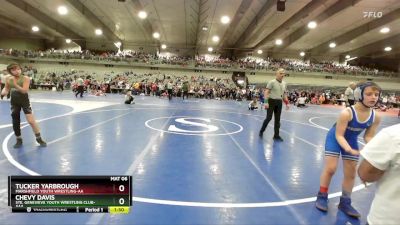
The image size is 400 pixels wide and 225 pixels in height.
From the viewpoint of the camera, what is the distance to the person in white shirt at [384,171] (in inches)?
58.2

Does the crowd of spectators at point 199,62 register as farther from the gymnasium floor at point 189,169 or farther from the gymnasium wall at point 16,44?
the gymnasium floor at point 189,169

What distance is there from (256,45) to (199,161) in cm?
3344

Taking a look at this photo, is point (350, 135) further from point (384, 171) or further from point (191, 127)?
point (191, 127)

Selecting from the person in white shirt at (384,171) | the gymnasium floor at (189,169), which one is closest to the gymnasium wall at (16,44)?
the gymnasium floor at (189,169)

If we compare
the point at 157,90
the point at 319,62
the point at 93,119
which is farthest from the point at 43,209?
the point at 319,62

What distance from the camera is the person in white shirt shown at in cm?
148

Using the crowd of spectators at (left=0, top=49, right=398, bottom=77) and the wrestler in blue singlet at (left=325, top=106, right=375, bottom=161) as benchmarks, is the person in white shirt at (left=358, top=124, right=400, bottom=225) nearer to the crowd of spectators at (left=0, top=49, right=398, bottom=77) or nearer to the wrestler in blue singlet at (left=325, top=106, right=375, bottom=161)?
the wrestler in blue singlet at (left=325, top=106, right=375, bottom=161)

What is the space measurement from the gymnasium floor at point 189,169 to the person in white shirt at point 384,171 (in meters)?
1.84
